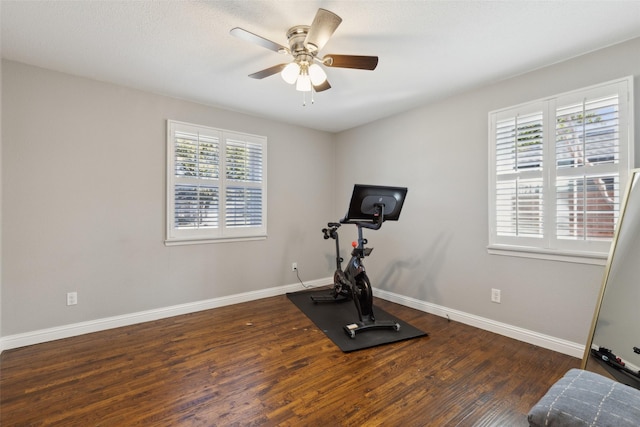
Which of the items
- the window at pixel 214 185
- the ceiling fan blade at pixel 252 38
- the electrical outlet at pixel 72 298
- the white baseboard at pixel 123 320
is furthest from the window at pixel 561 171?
the electrical outlet at pixel 72 298

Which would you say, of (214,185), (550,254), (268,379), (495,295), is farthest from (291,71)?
(495,295)

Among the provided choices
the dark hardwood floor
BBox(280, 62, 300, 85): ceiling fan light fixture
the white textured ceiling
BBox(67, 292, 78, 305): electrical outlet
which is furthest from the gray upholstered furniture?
BBox(67, 292, 78, 305): electrical outlet

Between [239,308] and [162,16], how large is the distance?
10.1 ft

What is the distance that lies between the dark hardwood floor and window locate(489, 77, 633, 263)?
3.32 feet

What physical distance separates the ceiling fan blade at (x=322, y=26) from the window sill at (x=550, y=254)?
2.55 m

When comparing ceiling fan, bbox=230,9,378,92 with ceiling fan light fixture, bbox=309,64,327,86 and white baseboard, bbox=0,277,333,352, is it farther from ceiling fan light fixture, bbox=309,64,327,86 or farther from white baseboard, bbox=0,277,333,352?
white baseboard, bbox=0,277,333,352

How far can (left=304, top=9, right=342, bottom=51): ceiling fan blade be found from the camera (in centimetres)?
157

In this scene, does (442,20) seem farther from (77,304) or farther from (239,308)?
(77,304)

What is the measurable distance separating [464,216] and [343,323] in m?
1.81

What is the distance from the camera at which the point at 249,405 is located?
181cm

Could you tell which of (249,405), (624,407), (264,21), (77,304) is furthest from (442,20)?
(77,304)

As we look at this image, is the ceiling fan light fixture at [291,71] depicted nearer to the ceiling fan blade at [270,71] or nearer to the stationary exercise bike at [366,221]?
the ceiling fan blade at [270,71]

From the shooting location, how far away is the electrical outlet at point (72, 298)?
2740 mm

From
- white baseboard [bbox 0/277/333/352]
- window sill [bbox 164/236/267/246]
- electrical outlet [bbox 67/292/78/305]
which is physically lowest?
white baseboard [bbox 0/277/333/352]
